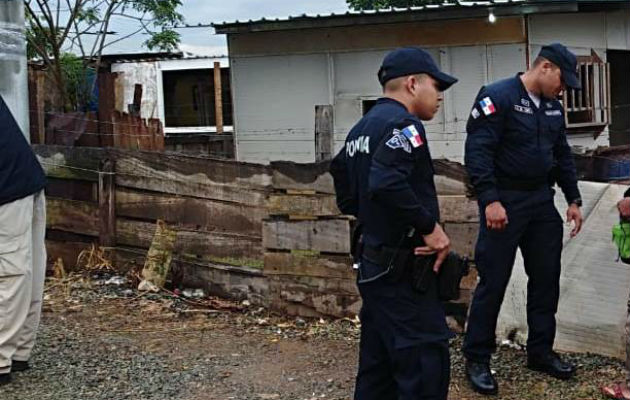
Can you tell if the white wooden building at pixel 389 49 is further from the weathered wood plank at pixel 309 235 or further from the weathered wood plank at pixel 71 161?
the weathered wood plank at pixel 309 235

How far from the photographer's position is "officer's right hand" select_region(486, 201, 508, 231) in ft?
15.0

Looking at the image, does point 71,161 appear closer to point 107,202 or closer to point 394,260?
point 107,202

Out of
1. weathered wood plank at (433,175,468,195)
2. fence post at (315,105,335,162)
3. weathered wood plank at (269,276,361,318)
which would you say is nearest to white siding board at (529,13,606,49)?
fence post at (315,105,335,162)

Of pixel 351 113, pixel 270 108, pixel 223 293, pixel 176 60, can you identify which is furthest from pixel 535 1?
pixel 176 60

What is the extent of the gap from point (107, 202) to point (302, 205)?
2260 millimetres

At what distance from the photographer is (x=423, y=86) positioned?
3662 millimetres

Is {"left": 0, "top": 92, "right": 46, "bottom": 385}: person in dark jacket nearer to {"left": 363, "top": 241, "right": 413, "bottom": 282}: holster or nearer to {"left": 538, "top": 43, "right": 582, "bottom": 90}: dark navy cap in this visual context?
{"left": 363, "top": 241, "right": 413, "bottom": 282}: holster

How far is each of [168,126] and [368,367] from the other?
16367 mm

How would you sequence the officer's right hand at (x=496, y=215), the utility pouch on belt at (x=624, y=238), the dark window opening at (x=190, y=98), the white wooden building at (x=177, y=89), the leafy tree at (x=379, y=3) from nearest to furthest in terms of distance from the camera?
1. the utility pouch on belt at (x=624, y=238)
2. the officer's right hand at (x=496, y=215)
3. the white wooden building at (x=177, y=89)
4. the dark window opening at (x=190, y=98)
5. the leafy tree at (x=379, y=3)

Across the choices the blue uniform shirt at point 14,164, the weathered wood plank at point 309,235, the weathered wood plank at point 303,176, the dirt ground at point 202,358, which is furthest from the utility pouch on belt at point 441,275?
the blue uniform shirt at point 14,164

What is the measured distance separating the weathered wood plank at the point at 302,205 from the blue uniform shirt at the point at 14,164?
190 centimetres

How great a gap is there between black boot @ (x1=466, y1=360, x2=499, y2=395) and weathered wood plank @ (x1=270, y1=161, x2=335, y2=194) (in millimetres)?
1842

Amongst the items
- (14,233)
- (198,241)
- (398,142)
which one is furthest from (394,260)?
(198,241)

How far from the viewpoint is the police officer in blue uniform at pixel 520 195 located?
4660mm
